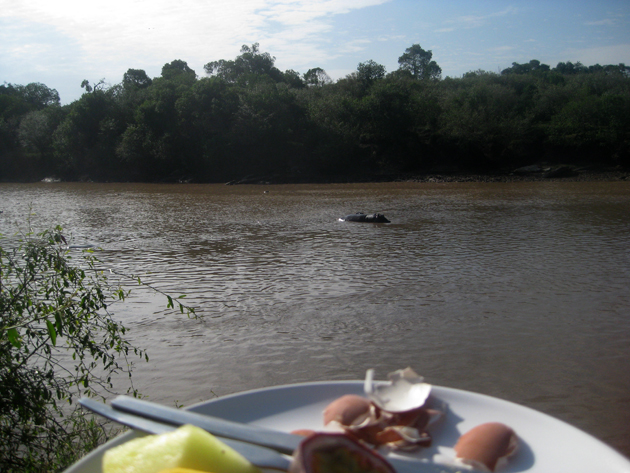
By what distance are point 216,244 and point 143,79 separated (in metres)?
72.0

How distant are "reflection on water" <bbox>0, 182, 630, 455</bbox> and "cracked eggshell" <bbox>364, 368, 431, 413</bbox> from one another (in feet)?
12.0

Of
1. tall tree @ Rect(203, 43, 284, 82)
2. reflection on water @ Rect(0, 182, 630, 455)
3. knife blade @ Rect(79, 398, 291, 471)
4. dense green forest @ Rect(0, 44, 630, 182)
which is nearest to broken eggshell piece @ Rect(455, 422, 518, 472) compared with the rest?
knife blade @ Rect(79, 398, 291, 471)

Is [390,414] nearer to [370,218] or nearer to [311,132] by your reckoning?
[370,218]

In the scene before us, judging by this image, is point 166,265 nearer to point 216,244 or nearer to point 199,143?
point 216,244

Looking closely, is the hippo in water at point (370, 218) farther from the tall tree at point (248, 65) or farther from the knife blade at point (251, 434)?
the tall tree at point (248, 65)

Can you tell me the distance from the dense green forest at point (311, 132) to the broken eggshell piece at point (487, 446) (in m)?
43.1

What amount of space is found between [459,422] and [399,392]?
13 cm

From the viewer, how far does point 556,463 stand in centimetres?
87

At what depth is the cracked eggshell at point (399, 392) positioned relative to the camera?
96 cm

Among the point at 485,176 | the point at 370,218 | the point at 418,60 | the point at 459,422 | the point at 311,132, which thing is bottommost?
the point at 370,218

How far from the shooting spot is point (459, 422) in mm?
979

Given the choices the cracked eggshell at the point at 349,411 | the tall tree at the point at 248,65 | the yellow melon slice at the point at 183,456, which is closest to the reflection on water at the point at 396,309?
the cracked eggshell at the point at 349,411

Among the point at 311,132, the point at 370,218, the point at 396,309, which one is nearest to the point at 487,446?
the point at 396,309

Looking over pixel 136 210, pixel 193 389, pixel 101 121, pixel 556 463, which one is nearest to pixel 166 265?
pixel 193 389
